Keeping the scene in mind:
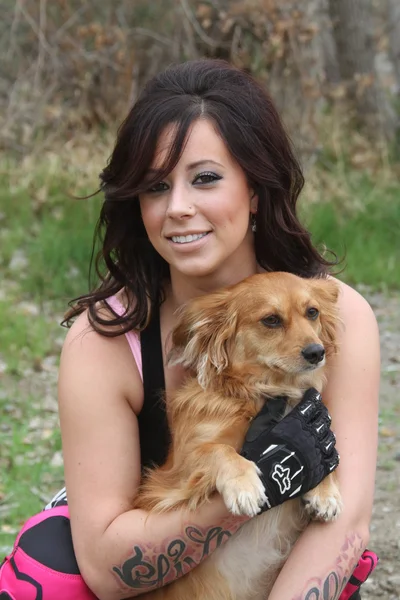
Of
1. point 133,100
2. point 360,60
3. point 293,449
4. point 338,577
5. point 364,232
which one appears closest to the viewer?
point 293,449

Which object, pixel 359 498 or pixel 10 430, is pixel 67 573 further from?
pixel 10 430

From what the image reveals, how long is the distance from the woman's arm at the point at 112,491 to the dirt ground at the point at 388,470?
4.61 feet

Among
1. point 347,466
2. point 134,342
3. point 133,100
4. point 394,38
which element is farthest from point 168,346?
point 394,38

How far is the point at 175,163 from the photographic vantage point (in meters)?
2.89

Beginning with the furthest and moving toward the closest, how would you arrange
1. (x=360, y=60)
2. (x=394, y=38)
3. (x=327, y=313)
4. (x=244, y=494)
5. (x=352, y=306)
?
(x=394, y=38), (x=360, y=60), (x=352, y=306), (x=327, y=313), (x=244, y=494)


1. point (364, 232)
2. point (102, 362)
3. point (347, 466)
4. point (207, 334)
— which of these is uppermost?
point (364, 232)

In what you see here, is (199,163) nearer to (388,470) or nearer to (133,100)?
(388,470)

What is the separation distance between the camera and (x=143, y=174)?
2965mm

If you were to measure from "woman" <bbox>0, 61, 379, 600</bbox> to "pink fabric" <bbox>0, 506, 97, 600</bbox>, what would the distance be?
17mm

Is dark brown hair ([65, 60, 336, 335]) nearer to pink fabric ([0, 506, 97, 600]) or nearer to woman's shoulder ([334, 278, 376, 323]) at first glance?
woman's shoulder ([334, 278, 376, 323])

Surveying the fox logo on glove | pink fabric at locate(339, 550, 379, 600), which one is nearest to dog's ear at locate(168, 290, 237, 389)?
the fox logo on glove

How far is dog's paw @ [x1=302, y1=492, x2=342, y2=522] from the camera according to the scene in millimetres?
2811

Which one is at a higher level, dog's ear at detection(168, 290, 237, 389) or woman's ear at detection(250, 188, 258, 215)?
woman's ear at detection(250, 188, 258, 215)

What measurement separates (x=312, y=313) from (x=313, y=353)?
0.21m
